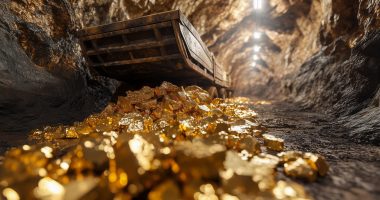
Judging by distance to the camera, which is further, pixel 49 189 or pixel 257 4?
pixel 257 4

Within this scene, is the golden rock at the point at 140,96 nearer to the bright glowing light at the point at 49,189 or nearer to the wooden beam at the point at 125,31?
the wooden beam at the point at 125,31

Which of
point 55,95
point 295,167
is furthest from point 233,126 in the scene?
point 55,95

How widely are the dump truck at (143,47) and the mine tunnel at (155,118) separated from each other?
20 millimetres

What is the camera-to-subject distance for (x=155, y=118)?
9.86 feet

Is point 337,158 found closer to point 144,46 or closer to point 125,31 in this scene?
point 144,46

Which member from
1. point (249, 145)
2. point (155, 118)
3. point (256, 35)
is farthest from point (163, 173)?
point (256, 35)

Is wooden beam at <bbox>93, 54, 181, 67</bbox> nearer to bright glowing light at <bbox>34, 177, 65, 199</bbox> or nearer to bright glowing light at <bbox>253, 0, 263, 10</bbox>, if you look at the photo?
bright glowing light at <bbox>34, 177, 65, 199</bbox>

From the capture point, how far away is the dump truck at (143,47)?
3381 millimetres

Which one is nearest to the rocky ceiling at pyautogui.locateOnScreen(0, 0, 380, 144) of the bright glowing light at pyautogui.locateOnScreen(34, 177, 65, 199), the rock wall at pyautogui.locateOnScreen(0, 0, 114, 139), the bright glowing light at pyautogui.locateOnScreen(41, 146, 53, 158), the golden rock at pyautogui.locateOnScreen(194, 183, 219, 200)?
the rock wall at pyautogui.locateOnScreen(0, 0, 114, 139)

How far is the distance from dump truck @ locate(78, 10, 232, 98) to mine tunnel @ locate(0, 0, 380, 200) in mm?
20

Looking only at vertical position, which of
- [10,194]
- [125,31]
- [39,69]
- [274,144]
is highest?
[125,31]

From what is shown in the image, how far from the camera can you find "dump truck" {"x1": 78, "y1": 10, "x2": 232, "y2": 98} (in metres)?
3.38

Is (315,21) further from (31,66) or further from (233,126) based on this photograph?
(31,66)

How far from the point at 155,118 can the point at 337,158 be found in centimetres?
202
